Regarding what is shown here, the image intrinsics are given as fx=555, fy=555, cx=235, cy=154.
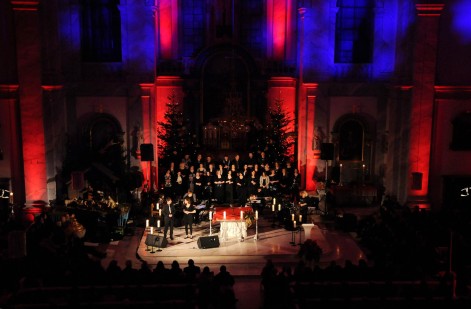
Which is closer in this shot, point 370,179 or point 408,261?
point 408,261

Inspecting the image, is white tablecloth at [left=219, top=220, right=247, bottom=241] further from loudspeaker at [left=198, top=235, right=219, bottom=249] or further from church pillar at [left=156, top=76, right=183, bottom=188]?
church pillar at [left=156, top=76, right=183, bottom=188]

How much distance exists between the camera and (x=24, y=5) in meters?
20.2

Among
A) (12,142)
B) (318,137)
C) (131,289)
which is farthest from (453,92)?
(12,142)

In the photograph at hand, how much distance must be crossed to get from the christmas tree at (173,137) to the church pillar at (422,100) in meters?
9.20

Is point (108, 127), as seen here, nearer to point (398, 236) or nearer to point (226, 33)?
point (226, 33)

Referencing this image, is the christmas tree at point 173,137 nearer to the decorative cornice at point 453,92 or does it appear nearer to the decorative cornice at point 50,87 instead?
the decorative cornice at point 50,87

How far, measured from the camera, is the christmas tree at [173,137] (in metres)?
23.1

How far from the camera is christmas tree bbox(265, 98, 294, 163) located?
76.1ft

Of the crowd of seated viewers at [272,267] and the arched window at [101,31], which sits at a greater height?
the arched window at [101,31]

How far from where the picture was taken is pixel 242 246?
18125mm

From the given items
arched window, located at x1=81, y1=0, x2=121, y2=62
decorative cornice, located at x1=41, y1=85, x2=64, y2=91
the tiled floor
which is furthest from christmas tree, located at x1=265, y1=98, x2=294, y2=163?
decorative cornice, located at x1=41, y1=85, x2=64, y2=91

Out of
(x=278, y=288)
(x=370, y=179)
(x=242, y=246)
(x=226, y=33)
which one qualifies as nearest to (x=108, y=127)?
(x=226, y=33)

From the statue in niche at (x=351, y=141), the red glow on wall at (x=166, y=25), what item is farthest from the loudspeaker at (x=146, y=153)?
the statue in niche at (x=351, y=141)

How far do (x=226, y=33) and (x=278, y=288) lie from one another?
565 inches
